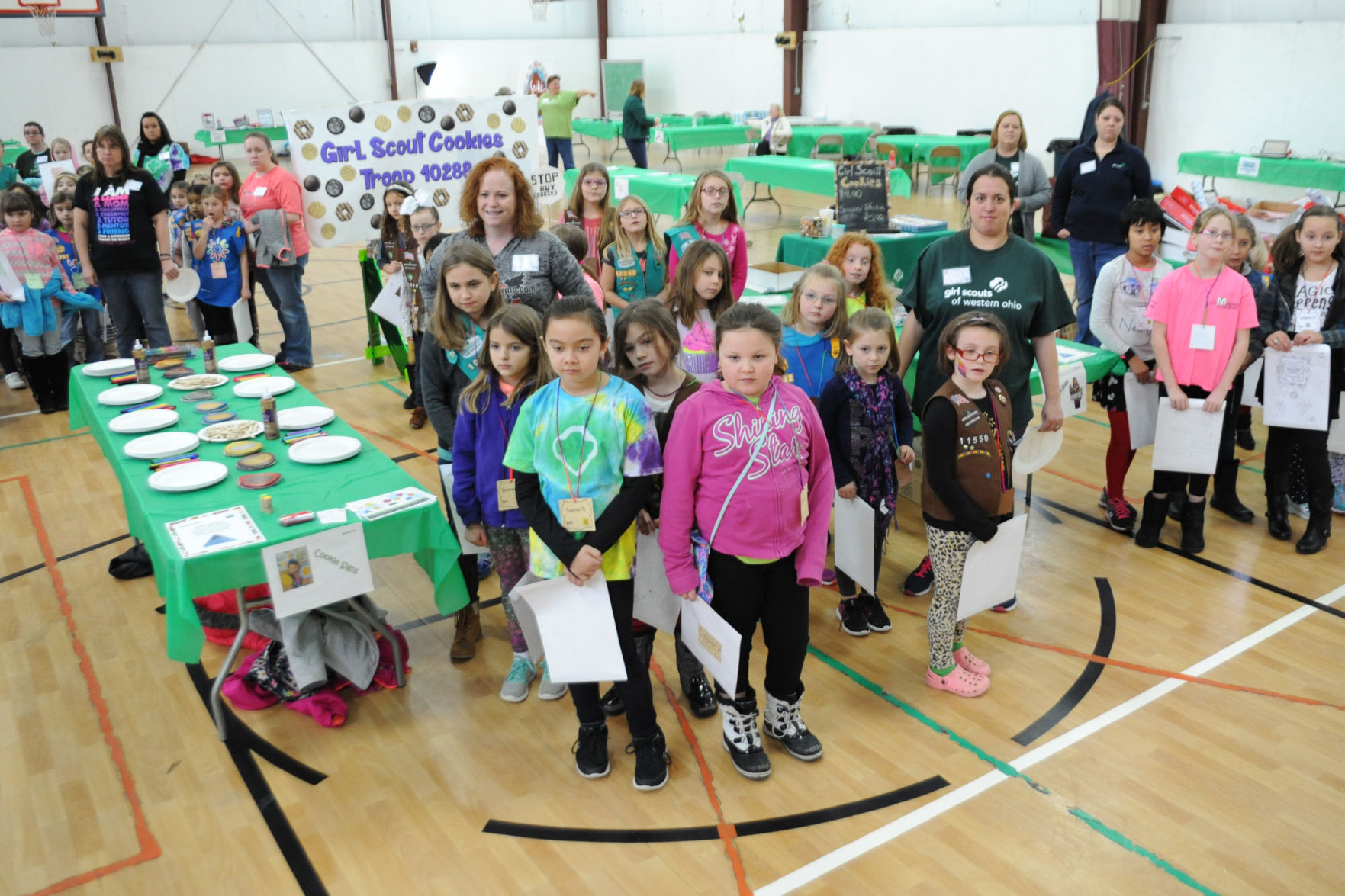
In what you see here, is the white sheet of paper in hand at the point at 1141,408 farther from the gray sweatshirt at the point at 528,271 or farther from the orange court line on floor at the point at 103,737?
the orange court line on floor at the point at 103,737

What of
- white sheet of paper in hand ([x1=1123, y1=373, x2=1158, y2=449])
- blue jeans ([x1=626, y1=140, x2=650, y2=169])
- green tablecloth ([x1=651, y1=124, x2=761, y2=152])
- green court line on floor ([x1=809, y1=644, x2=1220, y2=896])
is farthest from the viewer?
blue jeans ([x1=626, y1=140, x2=650, y2=169])

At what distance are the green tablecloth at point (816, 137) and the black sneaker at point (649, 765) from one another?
11.4 m

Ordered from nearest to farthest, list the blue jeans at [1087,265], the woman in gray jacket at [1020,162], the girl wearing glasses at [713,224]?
the girl wearing glasses at [713,224], the blue jeans at [1087,265], the woman in gray jacket at [1020,162]

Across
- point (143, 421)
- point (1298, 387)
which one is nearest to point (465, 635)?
point (143, 421)

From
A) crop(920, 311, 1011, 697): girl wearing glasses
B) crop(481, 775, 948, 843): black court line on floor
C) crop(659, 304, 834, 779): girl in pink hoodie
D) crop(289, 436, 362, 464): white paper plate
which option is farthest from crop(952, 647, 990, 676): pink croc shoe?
crop(289, 436, 362, 464): white paper plate

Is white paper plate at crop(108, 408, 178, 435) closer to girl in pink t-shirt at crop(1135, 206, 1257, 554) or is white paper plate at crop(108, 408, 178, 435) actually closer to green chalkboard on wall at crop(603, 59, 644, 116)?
girl in pink t-shirt at crop(1135, 206, 1257, 554)

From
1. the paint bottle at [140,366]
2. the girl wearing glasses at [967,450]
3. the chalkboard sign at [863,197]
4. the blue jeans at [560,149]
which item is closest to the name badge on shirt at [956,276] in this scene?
the girl wearing glasses at [967,450]

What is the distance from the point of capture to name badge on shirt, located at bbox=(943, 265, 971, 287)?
11.1 feet

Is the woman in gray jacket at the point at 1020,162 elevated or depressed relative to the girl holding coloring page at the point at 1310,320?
elevated

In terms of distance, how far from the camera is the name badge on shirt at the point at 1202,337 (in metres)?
3.86

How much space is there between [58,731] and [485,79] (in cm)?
1923

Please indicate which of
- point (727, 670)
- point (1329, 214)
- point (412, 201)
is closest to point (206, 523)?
point (727, 670)

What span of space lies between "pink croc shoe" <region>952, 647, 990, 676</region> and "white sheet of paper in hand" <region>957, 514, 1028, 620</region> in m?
0.25

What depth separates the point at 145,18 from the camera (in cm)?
1681
